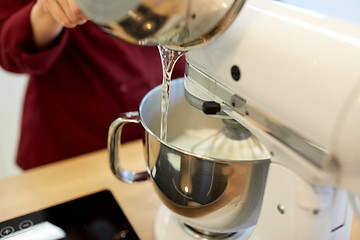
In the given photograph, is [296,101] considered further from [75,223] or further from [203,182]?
[75,223]

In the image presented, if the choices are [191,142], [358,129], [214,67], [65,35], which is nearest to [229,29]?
[214,67]

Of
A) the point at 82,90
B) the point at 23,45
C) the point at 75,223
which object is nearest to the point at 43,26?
the point at 23,45

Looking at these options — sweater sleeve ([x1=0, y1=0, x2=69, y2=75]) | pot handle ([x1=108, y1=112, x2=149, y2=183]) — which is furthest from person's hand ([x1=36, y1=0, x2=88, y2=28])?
sweater sleeve ([x1=0, y1=0, x2=69, y2=75])

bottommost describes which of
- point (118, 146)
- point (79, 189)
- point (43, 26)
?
point (79, 189)

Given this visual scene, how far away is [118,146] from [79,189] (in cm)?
14

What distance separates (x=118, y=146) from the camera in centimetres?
54

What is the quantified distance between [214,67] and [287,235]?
0.59ft

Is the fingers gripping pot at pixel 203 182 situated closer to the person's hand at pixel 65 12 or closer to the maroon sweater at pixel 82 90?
the person's hand at pixel 65 12

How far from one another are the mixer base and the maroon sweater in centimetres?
35

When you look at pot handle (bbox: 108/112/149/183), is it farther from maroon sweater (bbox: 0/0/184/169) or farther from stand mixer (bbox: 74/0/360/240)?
maroon sweater (bbox: 0/0/184/169)

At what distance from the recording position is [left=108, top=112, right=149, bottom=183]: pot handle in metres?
0.49

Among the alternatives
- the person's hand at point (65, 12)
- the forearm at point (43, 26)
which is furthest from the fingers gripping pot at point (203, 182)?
the forearm at point (43, 26)

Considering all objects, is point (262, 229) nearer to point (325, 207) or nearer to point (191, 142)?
point (325, 207)

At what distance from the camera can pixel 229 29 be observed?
349 millimetres
